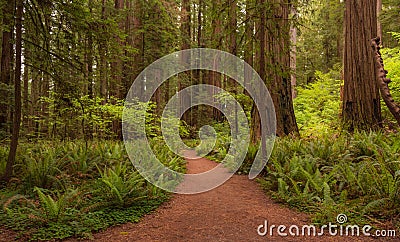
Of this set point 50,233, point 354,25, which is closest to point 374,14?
point 354,25

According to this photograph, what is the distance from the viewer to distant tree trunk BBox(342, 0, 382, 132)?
7691 mm

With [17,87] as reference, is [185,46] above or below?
above

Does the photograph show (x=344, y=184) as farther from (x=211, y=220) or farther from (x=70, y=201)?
(x=70, y=201)

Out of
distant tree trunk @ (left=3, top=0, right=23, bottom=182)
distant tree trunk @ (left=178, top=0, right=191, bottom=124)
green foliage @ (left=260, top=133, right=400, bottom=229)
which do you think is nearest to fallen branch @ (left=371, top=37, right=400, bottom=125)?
green foliage @ (left=260, top=133, right=400, bottom=229)

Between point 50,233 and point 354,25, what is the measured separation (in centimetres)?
932

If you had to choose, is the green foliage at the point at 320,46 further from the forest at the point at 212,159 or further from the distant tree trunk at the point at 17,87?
the distant tree trunk at the point at 17,87

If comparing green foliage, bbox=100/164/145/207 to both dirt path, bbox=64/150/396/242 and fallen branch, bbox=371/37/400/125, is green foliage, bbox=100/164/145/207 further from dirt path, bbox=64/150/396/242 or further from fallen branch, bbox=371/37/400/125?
fallen branch, bbox=371/37/400/125

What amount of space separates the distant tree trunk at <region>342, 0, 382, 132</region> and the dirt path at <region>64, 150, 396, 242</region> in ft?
15.4

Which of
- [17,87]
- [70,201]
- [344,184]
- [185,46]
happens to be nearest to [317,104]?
[185,46]

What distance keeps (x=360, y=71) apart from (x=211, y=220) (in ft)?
22.7

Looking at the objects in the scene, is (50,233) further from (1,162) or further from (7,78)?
(7,78)

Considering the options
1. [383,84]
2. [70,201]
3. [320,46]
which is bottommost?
[70,201]

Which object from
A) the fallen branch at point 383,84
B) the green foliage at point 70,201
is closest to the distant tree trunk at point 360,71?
the fallen branch at point 383,84

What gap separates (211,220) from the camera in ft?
12.2
